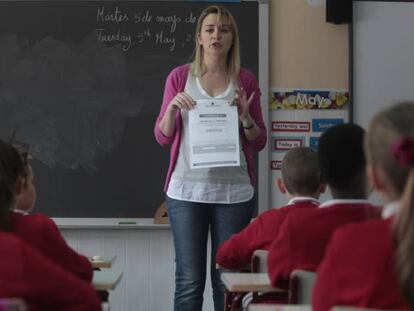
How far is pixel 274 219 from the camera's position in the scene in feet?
9.00

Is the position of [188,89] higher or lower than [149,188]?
higher

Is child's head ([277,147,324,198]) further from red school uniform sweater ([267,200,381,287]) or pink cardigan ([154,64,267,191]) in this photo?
red school uniform sweater ([267,200,381,287])

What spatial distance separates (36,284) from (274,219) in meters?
1.31

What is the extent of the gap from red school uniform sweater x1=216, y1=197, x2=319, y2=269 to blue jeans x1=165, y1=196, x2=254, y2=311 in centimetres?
40

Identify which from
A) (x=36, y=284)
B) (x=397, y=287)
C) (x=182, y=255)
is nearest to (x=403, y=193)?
A: (x=397, y=287)

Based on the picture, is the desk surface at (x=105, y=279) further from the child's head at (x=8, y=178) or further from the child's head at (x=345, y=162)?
the child's head at (x=345, y=162)

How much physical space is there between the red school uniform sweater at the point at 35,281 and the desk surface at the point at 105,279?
498mm

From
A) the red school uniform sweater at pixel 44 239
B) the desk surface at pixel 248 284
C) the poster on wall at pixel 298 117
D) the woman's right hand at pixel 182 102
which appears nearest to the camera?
the red school uniform sweater at pixel 44 239

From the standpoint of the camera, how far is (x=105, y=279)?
229 cm

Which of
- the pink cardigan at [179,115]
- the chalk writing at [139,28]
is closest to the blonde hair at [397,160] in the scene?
the pink cardigan at [179,115]

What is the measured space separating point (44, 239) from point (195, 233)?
125cm

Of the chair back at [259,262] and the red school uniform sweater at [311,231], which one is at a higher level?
the red school uniform sweater at [311,231]

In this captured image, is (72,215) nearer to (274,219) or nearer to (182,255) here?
(182,255)

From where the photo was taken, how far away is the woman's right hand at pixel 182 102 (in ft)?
10.3
